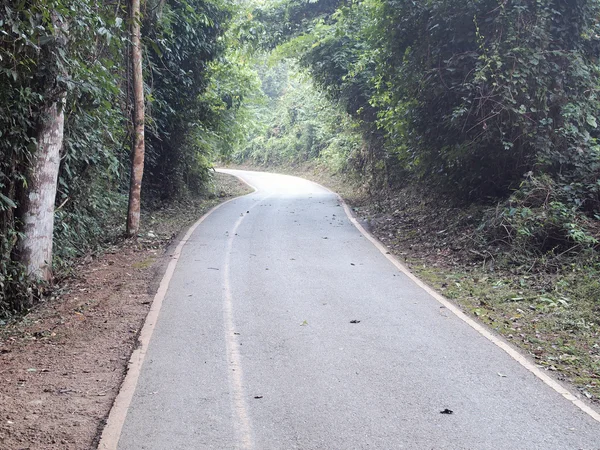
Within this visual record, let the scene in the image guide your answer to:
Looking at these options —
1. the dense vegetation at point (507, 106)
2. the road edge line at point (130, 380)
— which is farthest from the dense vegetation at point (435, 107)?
the road edge line at point (130, 380)

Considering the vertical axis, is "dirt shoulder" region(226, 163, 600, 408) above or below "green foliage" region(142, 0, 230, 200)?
below

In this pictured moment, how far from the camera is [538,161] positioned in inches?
441

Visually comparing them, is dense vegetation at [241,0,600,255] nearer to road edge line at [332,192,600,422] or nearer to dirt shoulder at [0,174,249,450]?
road edge line at [332,192,600,422]

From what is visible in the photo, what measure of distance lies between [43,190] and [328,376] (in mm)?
6008

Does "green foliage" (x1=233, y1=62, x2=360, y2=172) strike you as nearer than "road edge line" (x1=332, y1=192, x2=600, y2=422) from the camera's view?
No

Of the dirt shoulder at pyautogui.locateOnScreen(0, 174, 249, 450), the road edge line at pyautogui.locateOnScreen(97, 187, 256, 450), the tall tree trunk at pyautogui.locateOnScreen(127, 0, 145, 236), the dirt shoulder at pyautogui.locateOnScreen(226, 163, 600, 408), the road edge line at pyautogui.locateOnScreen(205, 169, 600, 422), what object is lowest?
the dirt shoulder at pyautogui.locateOnScreen(0, 174, 249, 450)

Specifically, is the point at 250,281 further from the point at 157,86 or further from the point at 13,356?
the point at 157,86

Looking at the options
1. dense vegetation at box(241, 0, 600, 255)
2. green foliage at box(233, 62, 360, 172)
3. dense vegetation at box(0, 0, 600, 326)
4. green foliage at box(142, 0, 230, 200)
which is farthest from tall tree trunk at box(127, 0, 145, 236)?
green foliage at box(233, 62, 360, 172)

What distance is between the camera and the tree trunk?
8.88 meters

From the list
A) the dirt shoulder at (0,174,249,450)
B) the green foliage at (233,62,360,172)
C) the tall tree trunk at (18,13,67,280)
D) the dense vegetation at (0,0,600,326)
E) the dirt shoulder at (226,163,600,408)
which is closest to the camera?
the dirt shoulder at (0,174,249,450)

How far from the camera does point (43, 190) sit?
909cm

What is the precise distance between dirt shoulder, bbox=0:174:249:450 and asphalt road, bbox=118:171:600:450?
385 millimetres

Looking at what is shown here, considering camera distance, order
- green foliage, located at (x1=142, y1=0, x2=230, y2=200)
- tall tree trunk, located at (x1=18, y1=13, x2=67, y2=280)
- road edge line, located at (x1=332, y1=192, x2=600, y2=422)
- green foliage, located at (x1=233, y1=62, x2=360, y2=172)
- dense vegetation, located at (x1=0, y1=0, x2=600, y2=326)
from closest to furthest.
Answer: road edge line, located at (x1=332, y1=192, x2=600, y2=422)
dense vegetation, located at (x1=0, y1=0, x2=600, y2=326)
tall tree trunk, located at (x1=18, y1=13, x2=67, y2=280)
green foliage, located at (x1=142, y1=0, x2=230, y2=200)
green foliage, located at (x1=233, y1=62, x2=360, y2=172)

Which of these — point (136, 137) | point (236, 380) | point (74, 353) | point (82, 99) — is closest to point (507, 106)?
point (82, 99)
